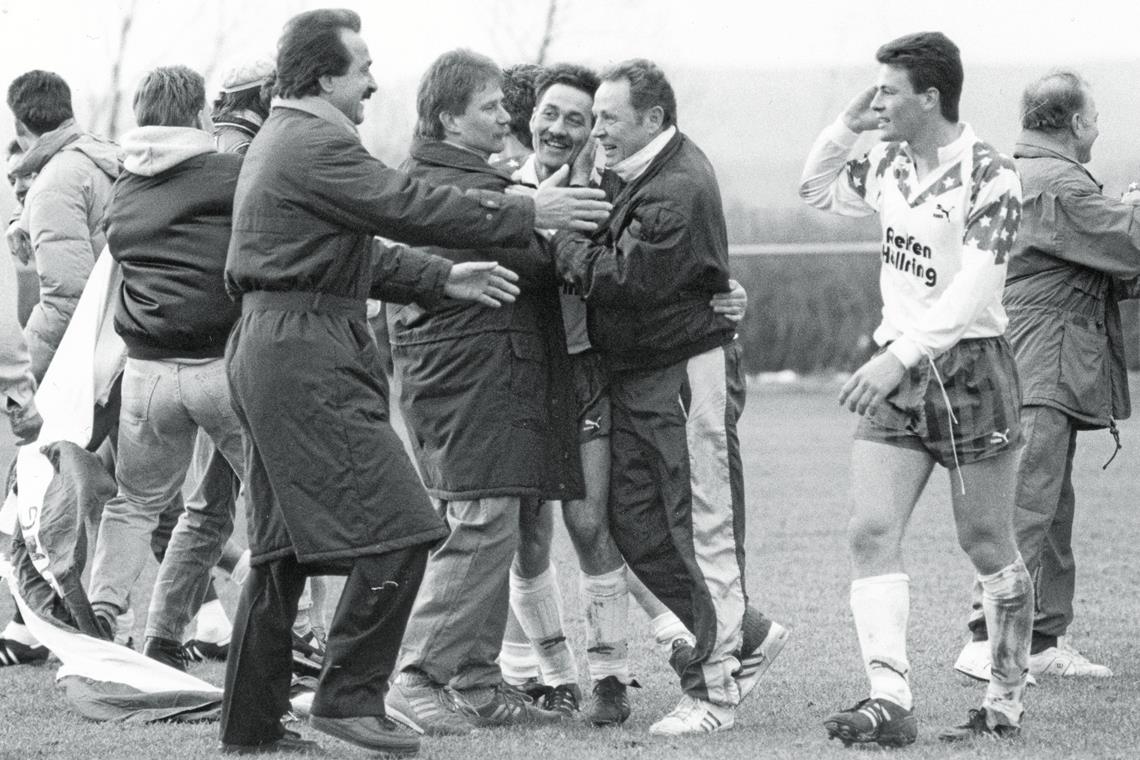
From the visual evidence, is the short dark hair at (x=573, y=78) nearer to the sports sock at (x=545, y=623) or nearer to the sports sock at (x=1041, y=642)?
A: the sports sock at (x=545, y=623)

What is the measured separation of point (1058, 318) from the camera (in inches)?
250

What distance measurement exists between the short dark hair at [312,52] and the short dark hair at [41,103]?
2660 millimetres

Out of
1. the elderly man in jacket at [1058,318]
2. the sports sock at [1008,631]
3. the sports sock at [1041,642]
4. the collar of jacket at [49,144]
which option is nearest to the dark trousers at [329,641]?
the sports sock at [1008,631]

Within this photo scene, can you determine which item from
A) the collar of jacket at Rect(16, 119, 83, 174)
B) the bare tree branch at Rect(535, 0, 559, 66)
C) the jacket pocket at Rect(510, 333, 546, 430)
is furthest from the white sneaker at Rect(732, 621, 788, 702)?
the bare tree branch at Rect(535, 0, 559, 66)

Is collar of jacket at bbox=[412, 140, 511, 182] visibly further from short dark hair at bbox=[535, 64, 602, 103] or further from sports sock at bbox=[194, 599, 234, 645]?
sports sock at bbox=[194, 599, 234, 645]

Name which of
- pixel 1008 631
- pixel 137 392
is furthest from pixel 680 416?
pixel 137 392

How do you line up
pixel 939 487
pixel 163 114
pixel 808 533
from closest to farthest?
pixel 163 114 < pixel 808 533 < pixel 939 487

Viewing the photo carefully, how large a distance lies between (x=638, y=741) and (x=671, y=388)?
41.6 inches

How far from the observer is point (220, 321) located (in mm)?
5797

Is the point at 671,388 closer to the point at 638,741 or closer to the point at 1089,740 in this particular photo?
the point at 638,741

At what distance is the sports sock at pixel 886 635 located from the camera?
491 cm

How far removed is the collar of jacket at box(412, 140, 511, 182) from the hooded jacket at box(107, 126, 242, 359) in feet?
2.48

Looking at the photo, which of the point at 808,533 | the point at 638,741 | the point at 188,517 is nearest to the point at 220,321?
the point at 188,517

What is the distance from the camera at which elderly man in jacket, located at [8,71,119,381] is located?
22.7 ft
